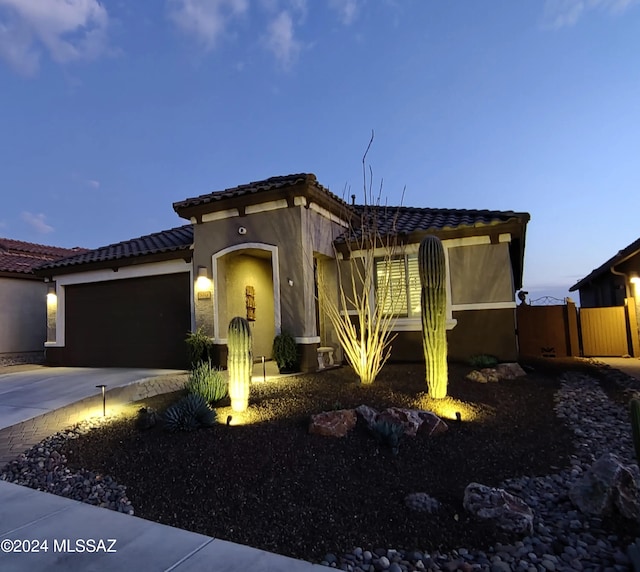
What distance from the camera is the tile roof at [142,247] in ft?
38.9

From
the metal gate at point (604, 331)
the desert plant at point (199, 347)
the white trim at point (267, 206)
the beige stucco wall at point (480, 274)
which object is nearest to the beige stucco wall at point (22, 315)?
the desert plant at point (199, 347)

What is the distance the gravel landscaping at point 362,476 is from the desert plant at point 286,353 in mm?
2264

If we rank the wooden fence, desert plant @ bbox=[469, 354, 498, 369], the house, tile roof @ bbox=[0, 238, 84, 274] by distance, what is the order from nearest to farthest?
1. desert plant @ bbox=[469, 354, 498, 369]
2. the house
3. the wooden fence
4. tile roof @ bbox=[0, 238, 84, 274]

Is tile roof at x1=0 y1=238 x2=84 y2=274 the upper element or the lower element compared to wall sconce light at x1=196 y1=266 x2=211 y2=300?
upper

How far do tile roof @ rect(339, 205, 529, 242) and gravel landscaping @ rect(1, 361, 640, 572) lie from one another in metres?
4.56

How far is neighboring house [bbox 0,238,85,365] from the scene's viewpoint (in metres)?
14.7

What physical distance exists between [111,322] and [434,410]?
428 inches

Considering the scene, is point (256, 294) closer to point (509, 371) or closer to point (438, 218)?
point (438, 218)

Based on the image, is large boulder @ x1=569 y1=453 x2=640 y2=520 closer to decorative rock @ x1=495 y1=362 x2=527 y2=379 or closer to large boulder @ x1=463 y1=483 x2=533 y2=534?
large boulder @ x1=463 y1=483 x2=533 y2=534

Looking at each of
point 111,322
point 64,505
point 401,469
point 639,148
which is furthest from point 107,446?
point 639,148

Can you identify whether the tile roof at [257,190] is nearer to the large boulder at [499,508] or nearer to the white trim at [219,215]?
the white trim at [219,215]

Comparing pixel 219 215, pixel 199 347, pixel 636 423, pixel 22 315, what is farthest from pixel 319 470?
pixel 22 315

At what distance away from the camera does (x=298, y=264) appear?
31.5ft

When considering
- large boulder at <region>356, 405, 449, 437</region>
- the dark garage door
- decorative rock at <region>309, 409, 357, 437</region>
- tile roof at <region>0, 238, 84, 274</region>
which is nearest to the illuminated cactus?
large boulder at <region>356, 405, 449, 437</region>
